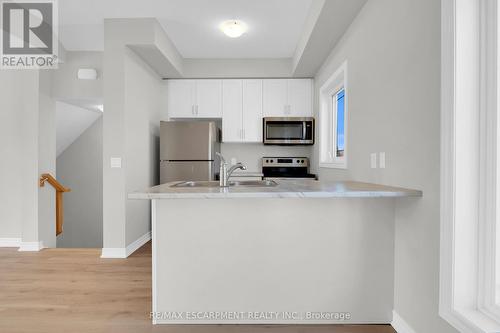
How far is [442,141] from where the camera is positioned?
4.39ft

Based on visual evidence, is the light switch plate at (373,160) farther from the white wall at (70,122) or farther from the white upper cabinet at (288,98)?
the white wall at (70,122)

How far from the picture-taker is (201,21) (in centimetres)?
326

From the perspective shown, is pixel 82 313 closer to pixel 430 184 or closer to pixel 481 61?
pixel 430 184

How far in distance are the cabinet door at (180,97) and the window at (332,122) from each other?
75.7 inches

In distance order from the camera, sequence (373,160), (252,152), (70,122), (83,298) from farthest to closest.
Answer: (70,122)
(252,152)
(83,298)
(373,160)

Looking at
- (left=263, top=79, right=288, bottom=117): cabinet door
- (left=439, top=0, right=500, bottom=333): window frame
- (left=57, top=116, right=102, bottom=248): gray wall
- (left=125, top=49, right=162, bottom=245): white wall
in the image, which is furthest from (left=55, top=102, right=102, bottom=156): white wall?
(left=439, top=0, right=500, bottom=333): window frame

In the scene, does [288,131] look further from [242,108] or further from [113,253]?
[113,253]

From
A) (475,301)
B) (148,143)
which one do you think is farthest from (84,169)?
(475,301)

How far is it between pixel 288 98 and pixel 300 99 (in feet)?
0.59

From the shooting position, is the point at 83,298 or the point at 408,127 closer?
the point at 408,127

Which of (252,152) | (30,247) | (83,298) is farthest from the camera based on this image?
(252,152)

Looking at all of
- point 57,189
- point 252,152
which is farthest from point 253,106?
point 57,189

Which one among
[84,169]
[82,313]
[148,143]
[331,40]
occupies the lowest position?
[82,313]

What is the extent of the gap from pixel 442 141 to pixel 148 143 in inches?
134
